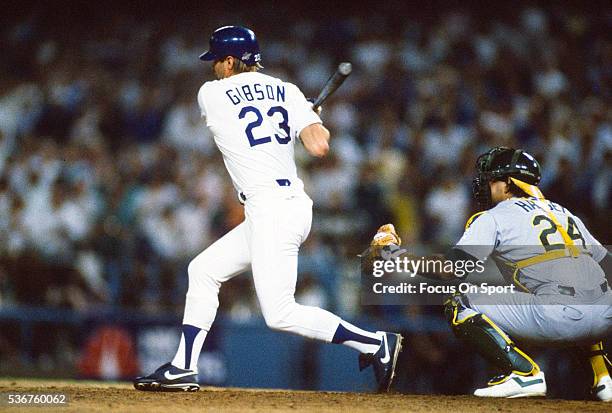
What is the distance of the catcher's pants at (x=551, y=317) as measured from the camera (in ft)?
18.0

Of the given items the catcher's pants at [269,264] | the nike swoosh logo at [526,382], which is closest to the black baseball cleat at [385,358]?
the catcher's pants at [269,264]

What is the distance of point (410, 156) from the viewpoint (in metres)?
9.98

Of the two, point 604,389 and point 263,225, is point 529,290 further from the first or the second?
point 263,225

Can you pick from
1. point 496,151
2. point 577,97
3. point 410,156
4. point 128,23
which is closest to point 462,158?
point 410,156

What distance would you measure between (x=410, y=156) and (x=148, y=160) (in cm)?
301

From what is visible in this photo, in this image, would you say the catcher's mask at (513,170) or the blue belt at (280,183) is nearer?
the blue belt at (280,183)

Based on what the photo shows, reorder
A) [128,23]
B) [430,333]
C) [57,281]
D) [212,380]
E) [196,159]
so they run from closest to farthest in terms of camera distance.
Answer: [430,333], [212,380], [57,281], [196,159], [128,23]

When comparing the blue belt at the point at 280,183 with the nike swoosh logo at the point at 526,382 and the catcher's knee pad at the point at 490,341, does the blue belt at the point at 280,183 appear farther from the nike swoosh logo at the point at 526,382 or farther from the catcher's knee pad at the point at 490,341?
the nike swoosh logo at the point at 526,382

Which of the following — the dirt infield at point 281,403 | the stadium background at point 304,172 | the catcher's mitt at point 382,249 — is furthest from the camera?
the stadium background at point 304,172

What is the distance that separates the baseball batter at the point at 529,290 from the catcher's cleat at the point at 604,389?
0.24 m

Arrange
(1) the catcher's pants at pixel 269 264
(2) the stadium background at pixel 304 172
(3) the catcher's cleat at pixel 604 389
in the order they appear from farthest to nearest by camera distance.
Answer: (2) the stadium background at pixel 304 172
(3) the catcher's cleat at pixel 604 389
(1) the catcher's pants at pixel 269 264

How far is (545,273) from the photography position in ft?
18.2

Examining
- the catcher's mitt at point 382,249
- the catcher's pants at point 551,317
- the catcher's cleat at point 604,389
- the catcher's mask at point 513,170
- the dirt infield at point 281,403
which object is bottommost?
the dirt infield at point 281,403

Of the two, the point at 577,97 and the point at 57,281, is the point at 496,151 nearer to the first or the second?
the point at 577,97
